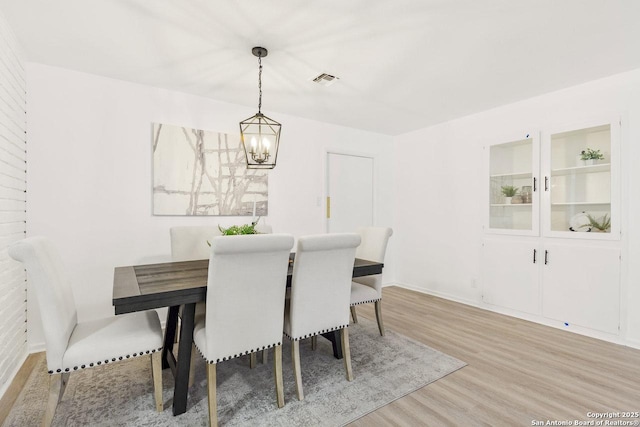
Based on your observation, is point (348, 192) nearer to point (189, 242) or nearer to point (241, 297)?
point (189, 242)

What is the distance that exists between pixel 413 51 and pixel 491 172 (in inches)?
77.7

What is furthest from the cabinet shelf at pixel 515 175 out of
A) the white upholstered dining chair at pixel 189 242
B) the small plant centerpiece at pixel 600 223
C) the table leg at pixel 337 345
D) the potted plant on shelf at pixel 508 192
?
the white upholstered dining chair at pixel 189 242

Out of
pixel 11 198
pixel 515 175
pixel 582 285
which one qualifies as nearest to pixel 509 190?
pixel 515 175

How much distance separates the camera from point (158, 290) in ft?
5.34

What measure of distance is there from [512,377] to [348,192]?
111 inches

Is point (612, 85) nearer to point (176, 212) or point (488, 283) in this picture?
point (488, 283)

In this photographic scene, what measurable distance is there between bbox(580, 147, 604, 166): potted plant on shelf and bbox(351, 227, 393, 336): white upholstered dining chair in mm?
1930

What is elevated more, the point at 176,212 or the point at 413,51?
the point at 413,51

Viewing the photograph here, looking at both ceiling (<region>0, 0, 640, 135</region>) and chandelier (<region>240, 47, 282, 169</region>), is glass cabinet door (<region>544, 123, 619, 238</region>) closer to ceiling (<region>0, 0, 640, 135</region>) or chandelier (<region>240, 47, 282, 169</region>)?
ceiling (<region>0, 0, 640, 135</region>)

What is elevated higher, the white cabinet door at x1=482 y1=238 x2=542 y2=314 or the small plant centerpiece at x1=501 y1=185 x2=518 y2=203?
the small plant centerpiece at x1=501 y1=185 x2=518 y2=203

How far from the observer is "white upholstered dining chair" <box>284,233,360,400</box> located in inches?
72.7

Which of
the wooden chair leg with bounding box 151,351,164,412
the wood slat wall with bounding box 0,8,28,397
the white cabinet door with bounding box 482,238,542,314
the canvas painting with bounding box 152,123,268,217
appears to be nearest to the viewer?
the wooden chair leg with bounding box 151,351,164,412

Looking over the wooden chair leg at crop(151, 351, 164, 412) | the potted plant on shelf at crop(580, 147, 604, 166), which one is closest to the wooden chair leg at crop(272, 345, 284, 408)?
the wooden chair leg at crop(151, 351, 164, 412)

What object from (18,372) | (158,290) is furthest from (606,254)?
(18,372)
